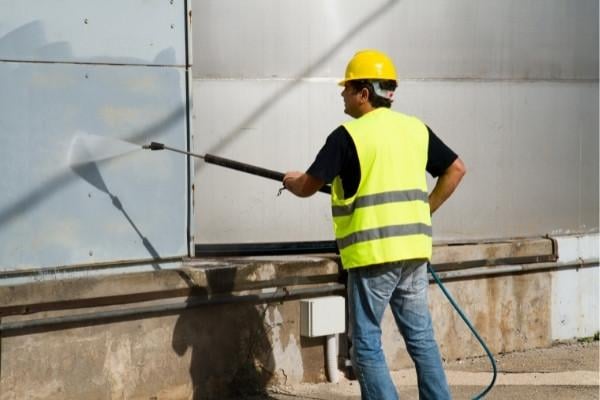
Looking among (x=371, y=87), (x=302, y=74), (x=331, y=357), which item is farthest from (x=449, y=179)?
(x=302, y=74)

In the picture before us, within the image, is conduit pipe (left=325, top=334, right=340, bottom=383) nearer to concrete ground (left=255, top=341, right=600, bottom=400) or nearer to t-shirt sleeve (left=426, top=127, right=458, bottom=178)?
concrete ground (left=255, top=341, right=600, bottom=400)

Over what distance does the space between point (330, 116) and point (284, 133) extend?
13.9 inches

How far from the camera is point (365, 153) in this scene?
559cm

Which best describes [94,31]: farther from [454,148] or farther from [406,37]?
[454,148]

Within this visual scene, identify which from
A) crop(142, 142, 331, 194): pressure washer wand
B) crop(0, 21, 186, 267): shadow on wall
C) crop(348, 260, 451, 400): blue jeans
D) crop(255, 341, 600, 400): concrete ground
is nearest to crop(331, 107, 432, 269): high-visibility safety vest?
crop(348, 260, 451, 400): blue jeans

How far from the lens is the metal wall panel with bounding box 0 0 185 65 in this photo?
590cm

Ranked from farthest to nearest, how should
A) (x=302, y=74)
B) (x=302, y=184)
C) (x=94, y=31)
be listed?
(x=302, y=74) → (x=94, y=31) → (x=302, y=184)

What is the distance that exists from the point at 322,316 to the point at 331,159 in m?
1.57

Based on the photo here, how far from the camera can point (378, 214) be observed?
5621 millimetres

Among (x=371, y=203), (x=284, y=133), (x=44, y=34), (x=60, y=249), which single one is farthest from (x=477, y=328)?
(x=44, y=34)

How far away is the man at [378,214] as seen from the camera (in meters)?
5.60

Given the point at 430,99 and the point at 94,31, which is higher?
the point at 94,31

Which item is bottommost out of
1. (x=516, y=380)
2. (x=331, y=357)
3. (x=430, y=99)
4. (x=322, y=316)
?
(x=516, y=380)

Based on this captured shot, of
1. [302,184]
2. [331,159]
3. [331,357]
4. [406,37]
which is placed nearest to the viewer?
[331,159]
